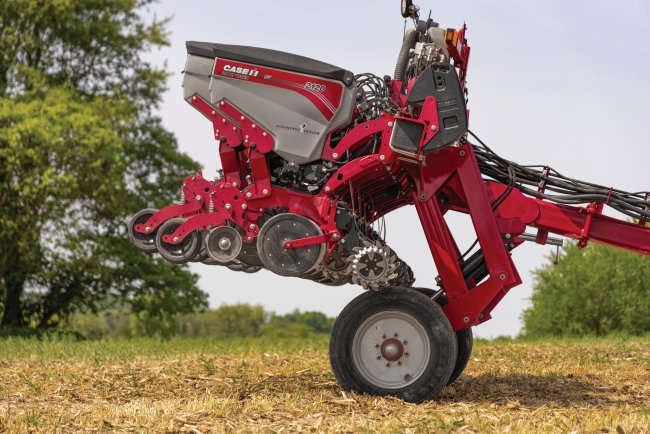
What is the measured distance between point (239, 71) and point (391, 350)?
280cm

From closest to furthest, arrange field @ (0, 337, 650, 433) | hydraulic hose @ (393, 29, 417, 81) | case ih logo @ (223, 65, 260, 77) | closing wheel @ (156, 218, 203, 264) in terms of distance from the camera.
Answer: field @ (0, 337, 650, 433) → case ih logo @ (223, 65, 260, 77) → closing wheel @ (156, 218, 203, 264) → hydraulic hose @ (393, 29, 417, 81)

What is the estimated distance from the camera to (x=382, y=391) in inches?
315

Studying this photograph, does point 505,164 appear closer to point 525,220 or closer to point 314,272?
point 525,220

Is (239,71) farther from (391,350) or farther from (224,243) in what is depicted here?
(391,350)

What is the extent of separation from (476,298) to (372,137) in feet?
5.52

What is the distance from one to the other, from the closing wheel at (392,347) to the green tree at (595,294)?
13.3 m

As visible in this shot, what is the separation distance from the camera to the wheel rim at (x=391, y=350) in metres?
8.00

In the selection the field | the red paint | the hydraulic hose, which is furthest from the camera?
the hydraulic hose

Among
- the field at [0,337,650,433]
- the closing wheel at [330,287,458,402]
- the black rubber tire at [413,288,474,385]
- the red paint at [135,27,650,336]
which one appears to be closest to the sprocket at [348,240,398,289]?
the closing wheel at [330,287,458,402]

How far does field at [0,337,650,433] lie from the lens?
7.01 meters

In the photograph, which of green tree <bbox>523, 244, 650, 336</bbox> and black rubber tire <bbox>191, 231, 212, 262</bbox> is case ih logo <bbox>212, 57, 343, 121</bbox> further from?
green tree <bbox>523, 244, 650, 336</bbox>

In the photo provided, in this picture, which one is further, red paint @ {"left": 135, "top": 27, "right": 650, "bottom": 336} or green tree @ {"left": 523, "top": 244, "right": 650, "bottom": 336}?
green tree @ {"left": 523, "top": 244, "right": 650, "bottom": 336}

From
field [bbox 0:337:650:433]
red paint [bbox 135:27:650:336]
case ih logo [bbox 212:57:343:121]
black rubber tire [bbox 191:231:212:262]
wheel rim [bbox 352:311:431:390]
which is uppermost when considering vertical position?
case ih logo [bbox 212:57:343:121]

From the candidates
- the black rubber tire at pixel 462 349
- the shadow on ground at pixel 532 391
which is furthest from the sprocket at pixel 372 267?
the black rubber tire at pixel 462 349
